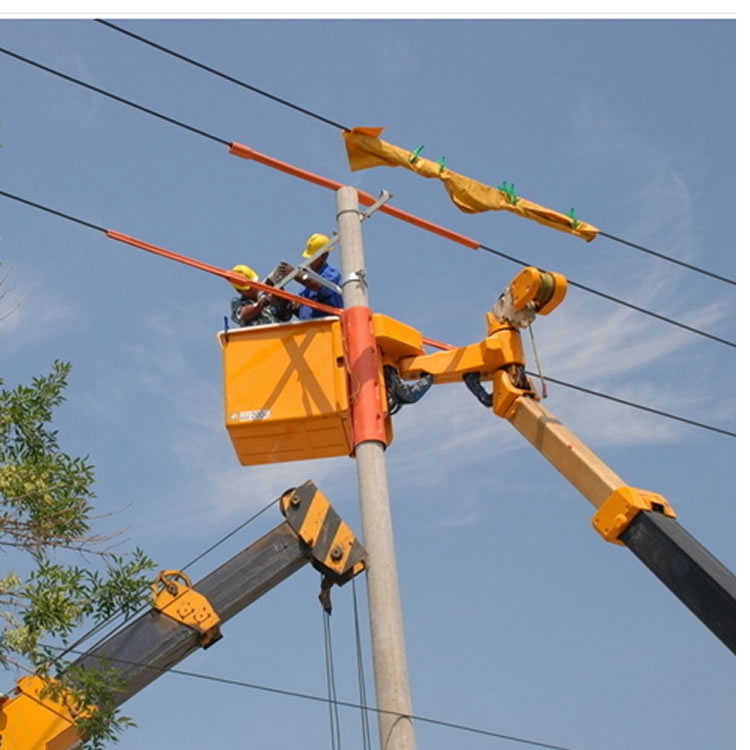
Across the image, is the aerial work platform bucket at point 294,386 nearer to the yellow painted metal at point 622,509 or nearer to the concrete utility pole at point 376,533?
the concrete utility pole at point 376,533

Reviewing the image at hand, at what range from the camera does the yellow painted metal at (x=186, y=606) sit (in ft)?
27.6

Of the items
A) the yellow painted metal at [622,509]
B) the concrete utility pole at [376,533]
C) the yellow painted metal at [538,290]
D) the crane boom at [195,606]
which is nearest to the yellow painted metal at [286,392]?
the concrete utility pole at [376,533]

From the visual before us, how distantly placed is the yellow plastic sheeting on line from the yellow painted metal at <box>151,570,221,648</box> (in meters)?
3.56

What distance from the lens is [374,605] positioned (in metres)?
8.31

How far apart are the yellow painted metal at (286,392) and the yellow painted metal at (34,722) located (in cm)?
244

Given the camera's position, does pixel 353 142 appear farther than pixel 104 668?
Yes

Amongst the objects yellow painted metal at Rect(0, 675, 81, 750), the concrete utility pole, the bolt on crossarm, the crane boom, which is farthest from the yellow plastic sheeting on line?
yellow painted metal at Rect(0, 675, 81, 750)

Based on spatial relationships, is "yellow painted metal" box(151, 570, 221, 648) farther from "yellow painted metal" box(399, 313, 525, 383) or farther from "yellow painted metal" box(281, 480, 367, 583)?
"yellow painted metal" box(399, 313, 525, 383)

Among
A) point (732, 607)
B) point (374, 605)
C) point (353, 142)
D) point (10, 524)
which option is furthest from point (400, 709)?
point (353, 142)

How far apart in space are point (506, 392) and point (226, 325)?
224cm

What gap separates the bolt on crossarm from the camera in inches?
286

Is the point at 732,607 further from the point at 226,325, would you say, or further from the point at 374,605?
the point at 226,325

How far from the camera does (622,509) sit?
25.9ft

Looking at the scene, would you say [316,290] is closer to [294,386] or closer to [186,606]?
[294,386]
